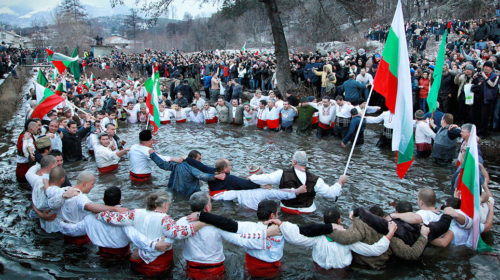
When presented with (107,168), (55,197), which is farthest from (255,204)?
(107,168)

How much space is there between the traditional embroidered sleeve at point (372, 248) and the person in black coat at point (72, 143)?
8263 millimetres

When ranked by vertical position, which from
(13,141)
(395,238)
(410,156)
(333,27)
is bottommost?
(13,141)

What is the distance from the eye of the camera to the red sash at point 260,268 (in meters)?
4.92

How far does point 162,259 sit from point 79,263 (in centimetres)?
145

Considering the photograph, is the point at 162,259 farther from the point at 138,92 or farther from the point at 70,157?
the point at 138,92

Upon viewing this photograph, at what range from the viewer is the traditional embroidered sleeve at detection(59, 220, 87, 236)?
17.6 ft

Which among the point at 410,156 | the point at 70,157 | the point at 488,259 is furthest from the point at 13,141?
the point at 488,259

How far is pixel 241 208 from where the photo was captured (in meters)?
7.52

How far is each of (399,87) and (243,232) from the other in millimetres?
3410

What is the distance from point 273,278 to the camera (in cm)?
501

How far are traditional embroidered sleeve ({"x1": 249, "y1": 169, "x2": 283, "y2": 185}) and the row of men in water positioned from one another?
1.52m

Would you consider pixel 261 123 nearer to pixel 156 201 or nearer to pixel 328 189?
pixel 328 189

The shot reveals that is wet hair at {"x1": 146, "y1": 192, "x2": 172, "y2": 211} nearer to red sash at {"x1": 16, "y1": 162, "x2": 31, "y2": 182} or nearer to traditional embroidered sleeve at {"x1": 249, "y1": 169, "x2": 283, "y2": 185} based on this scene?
traditional embroidered sleeve at {"x1": 249, "y1": 169, "x2": 283, "y2": 185}

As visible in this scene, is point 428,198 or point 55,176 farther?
point 55,176
